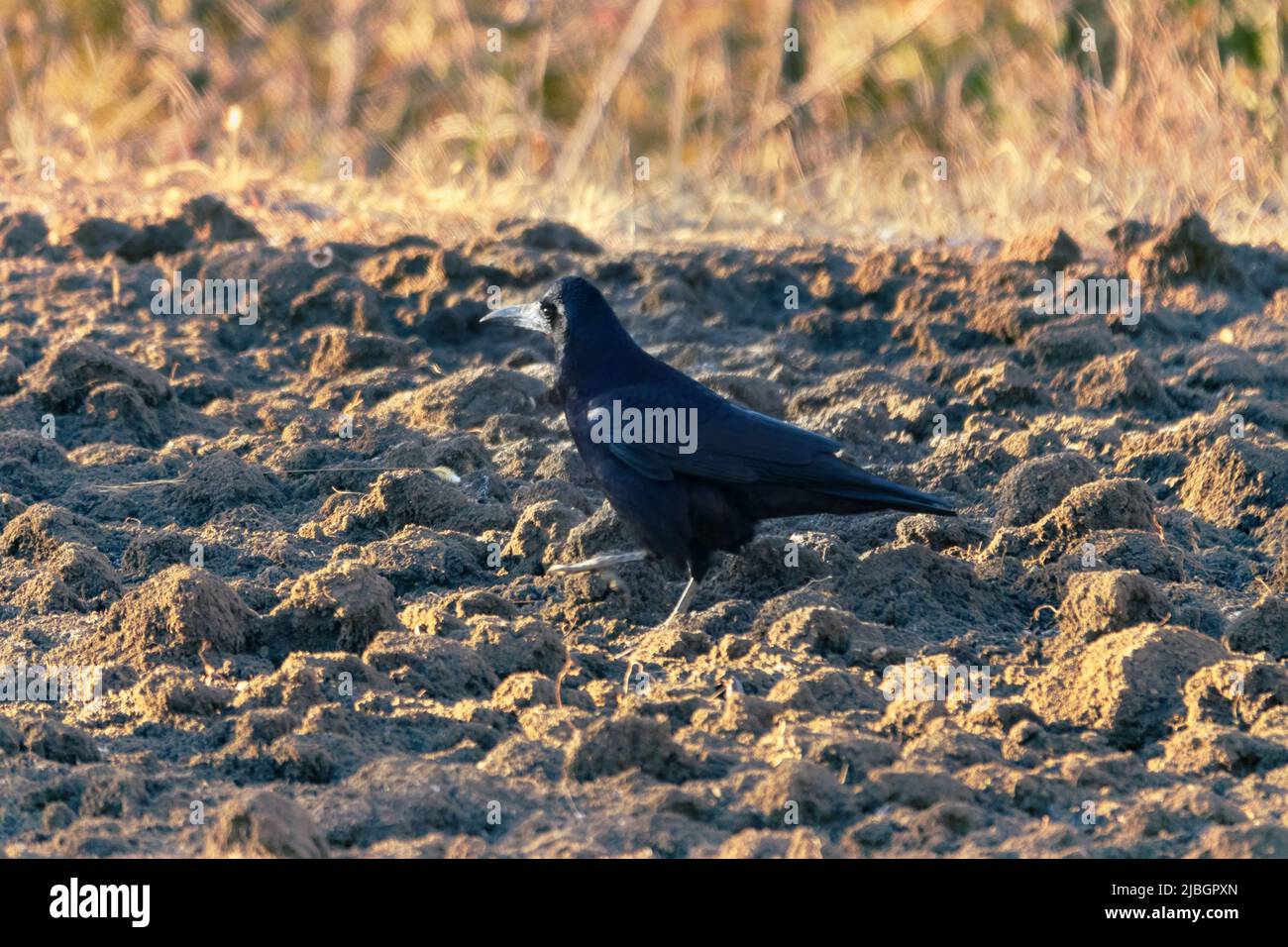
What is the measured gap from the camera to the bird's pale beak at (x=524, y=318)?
5.21 meters

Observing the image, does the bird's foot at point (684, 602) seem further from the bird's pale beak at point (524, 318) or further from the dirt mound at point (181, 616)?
the dirt mound at point (181, 616)

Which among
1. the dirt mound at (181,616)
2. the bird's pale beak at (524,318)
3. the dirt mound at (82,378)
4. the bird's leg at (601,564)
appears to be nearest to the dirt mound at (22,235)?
the dirt mound at (82,378)

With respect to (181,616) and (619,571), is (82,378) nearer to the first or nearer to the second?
(181,616)

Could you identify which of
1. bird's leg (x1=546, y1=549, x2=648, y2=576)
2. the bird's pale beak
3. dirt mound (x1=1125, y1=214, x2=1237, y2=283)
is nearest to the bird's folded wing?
bird's leg (x1=546, y1=549, x2=648, y2=576)

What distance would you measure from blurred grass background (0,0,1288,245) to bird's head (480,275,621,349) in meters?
2.81

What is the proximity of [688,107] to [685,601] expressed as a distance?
982cm

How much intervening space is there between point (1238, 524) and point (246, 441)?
3.16 meters

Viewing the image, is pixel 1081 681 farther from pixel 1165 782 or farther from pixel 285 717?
pixel 285 717

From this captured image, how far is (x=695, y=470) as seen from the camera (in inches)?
189

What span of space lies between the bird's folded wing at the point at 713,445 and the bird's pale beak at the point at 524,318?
1.41 feet

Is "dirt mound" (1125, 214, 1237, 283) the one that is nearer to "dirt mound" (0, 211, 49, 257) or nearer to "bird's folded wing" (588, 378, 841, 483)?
"bird's folded wing" (588, 378, 841, 483)

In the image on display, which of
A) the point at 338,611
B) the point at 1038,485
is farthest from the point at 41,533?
the point at 1038,485

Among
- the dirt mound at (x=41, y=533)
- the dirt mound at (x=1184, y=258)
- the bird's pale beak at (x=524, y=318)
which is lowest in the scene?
the dirt mound at (x=41, y=533)

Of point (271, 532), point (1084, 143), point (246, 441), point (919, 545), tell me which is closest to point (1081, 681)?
point (919, 545)
